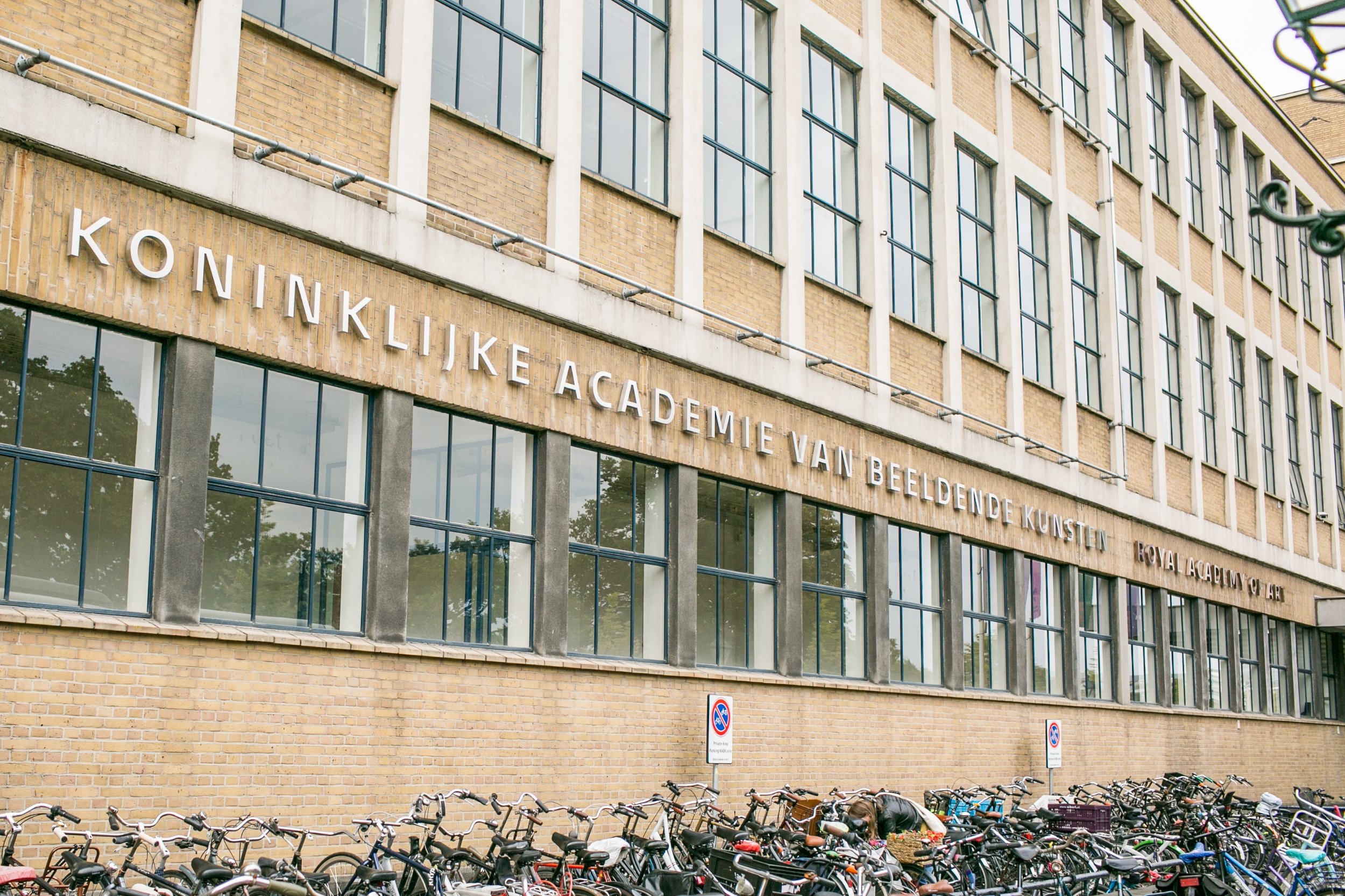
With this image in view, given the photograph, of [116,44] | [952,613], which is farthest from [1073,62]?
[116,44]

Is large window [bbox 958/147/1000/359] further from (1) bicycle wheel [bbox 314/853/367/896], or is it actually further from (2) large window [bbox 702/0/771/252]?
(1) bicycle wheel [bbox 314/853/367/896]

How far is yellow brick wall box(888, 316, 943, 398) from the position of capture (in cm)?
1938

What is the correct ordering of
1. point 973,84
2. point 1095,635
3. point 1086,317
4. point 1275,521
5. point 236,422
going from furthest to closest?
point 1275,521
point 1086,317
point 1095,635
point 973,84
point 236,422

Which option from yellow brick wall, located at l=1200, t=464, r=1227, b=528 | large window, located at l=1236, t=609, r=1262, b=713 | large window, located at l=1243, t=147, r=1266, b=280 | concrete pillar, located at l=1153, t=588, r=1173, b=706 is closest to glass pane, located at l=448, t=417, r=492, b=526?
concrete pillar, located at l=1153, t=588, r=1173, b=706

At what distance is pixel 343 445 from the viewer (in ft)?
38.7

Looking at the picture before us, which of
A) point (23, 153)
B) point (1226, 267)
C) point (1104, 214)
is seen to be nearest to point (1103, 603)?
point (1104, 214)

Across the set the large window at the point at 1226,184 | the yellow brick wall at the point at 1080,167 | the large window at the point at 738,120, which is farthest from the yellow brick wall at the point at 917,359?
the large window at the point at 1226,184

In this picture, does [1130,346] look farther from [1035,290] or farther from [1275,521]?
[1275,521]

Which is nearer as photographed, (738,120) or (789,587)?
(789,587)

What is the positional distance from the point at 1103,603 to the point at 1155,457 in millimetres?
3679

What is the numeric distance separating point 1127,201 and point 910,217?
28.7 feet

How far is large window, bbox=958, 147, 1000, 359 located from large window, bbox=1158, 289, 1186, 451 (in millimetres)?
6537

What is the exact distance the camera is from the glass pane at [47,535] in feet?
31.5

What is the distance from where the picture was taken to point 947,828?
1390 cm
